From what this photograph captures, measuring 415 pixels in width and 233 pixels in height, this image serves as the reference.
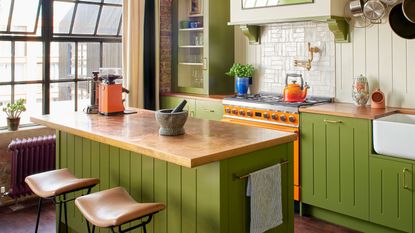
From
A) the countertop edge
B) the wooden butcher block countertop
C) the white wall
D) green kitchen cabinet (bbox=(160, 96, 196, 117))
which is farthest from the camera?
green kitchen cabinet (bbox=(160, 96, 196, 117))

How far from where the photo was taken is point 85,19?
5.03m

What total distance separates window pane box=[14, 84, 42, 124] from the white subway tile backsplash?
2535 millimetres

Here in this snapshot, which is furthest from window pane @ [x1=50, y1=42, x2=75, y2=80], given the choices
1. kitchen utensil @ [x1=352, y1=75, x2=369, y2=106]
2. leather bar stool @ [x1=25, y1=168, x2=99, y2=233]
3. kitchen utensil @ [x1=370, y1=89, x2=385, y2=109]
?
kitchen utensil @ [x1=370, y1=89, x2=385, y2=109]

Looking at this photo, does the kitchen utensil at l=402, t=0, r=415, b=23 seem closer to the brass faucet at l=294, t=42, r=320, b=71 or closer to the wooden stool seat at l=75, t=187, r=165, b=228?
the brass faucet at l=294, t=42, r=320, b=71

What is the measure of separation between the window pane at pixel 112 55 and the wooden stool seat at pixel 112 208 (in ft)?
9.83

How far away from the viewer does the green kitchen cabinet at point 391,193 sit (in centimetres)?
335

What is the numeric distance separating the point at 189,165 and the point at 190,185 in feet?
1.39

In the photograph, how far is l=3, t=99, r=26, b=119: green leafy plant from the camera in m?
4.43

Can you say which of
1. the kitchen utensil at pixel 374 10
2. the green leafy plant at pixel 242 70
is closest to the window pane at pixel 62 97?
Answer: the green leafy plant at pixel 242 70

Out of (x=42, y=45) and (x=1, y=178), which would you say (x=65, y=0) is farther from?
(x=1, y=178)

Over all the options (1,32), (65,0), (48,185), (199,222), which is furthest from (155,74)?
(199,222)

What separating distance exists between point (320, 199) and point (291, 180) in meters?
1.43

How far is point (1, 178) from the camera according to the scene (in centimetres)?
439

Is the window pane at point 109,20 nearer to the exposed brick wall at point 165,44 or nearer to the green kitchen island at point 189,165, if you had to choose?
the exposed brick wall at point 165,44
